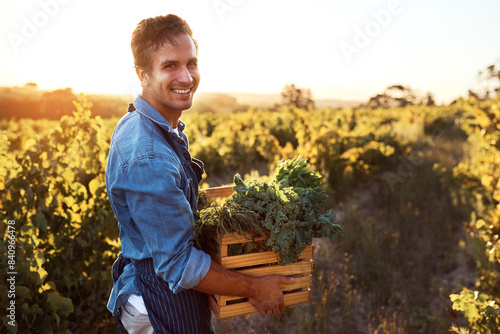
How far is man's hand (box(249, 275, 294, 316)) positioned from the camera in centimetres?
177

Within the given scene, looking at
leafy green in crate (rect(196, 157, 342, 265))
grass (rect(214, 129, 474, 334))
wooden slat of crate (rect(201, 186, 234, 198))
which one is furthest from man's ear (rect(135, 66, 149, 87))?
grass (rect(214, 129, 474, 334))

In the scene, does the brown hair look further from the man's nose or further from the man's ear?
Answer: the man's nose

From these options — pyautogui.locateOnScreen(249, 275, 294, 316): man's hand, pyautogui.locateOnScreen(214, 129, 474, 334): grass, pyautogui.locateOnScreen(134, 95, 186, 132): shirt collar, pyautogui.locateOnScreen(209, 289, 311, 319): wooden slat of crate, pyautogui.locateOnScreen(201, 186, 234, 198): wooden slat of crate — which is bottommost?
pyautogui.locateOnScreen(214, 129, 474, 334): grass

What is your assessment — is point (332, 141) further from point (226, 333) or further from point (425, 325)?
point (226, 333)

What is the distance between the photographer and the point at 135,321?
1822 millimetres

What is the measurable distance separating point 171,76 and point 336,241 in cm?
467

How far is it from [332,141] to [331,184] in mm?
869

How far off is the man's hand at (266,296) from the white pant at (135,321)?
53cm

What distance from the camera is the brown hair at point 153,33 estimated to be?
1.71 m

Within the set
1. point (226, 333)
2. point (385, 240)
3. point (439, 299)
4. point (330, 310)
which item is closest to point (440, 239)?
point (385, 240)

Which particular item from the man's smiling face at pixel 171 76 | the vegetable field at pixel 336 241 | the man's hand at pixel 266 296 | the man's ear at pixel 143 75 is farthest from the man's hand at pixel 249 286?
the vegetable field at pixel 336 241

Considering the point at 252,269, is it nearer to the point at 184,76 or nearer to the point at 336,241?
the point at 184,76

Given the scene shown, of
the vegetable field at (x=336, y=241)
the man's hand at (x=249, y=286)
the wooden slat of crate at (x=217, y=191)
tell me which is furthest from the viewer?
the vegetable field at (x=336, y=241)

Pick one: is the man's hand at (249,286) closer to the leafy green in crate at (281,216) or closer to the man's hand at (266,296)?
the man's hand at (266,296)
